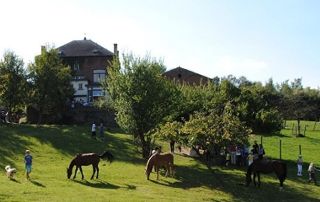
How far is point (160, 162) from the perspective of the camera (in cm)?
3612

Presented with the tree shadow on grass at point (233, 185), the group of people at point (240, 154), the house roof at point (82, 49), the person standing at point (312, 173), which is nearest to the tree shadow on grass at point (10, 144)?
the tree shadow on grass at point (233, 185)

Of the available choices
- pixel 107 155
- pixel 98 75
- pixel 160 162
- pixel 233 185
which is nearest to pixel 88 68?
pixel 98 75

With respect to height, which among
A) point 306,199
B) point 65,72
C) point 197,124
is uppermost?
point 65,72

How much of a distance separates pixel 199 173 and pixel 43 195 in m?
15.2

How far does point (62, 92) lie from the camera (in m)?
67.9

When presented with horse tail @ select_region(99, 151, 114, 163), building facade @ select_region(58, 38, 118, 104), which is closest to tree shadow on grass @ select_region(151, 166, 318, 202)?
horse tail @ select_region(99, 151, 114, 163)

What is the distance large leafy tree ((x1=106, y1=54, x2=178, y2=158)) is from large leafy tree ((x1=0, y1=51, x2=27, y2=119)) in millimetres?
19717

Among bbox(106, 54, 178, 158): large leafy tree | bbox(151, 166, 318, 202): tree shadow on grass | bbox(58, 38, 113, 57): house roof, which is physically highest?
bbox(58, 38, 113, 57): house roof

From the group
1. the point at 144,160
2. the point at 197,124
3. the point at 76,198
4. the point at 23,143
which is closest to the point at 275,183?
the point at 197,124

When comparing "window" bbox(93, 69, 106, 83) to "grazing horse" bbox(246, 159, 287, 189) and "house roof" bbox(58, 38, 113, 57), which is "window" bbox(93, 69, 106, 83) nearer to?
"house roof" bbox(58, 38, 113, 57)

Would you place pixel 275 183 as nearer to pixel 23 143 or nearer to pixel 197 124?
pixel 197 124

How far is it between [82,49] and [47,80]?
2743cm

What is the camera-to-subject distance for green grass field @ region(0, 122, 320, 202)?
2856cm

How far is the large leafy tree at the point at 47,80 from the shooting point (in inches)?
2534
